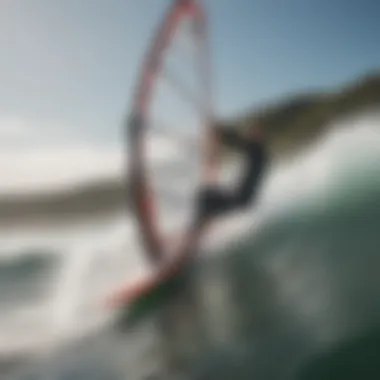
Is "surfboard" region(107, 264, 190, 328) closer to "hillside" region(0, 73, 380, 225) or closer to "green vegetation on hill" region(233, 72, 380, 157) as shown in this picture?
"hillside" region(0, 73, 380, 225)

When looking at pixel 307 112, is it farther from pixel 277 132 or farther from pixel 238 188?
pixel 238 188

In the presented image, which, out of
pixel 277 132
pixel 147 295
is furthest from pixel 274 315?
pixel 277 132

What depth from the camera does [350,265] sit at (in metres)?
1.58

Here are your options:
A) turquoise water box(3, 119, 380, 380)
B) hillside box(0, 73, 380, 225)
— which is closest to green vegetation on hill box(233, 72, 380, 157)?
hillside box(0, 73, 380, 225)

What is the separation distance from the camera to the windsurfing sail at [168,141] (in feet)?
5.20

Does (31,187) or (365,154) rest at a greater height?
(31,187)

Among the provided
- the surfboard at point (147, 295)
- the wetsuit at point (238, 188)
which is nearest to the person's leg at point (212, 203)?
the wetsuit at point (238, 188)

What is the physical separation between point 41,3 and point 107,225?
1.50ft

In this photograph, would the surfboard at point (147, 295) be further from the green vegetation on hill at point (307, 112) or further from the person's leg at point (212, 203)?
the green vegetation on hill at point (307, 112)

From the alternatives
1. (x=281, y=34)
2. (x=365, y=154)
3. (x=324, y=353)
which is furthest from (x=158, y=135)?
(x=324, y=353)

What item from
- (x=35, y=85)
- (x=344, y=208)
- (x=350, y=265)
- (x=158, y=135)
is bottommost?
(x=350, y=265)

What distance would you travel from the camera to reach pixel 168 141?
1.62 meters

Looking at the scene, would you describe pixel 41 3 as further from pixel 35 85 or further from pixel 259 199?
pixel 259 199

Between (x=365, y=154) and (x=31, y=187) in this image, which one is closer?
(x=31, y=187)
